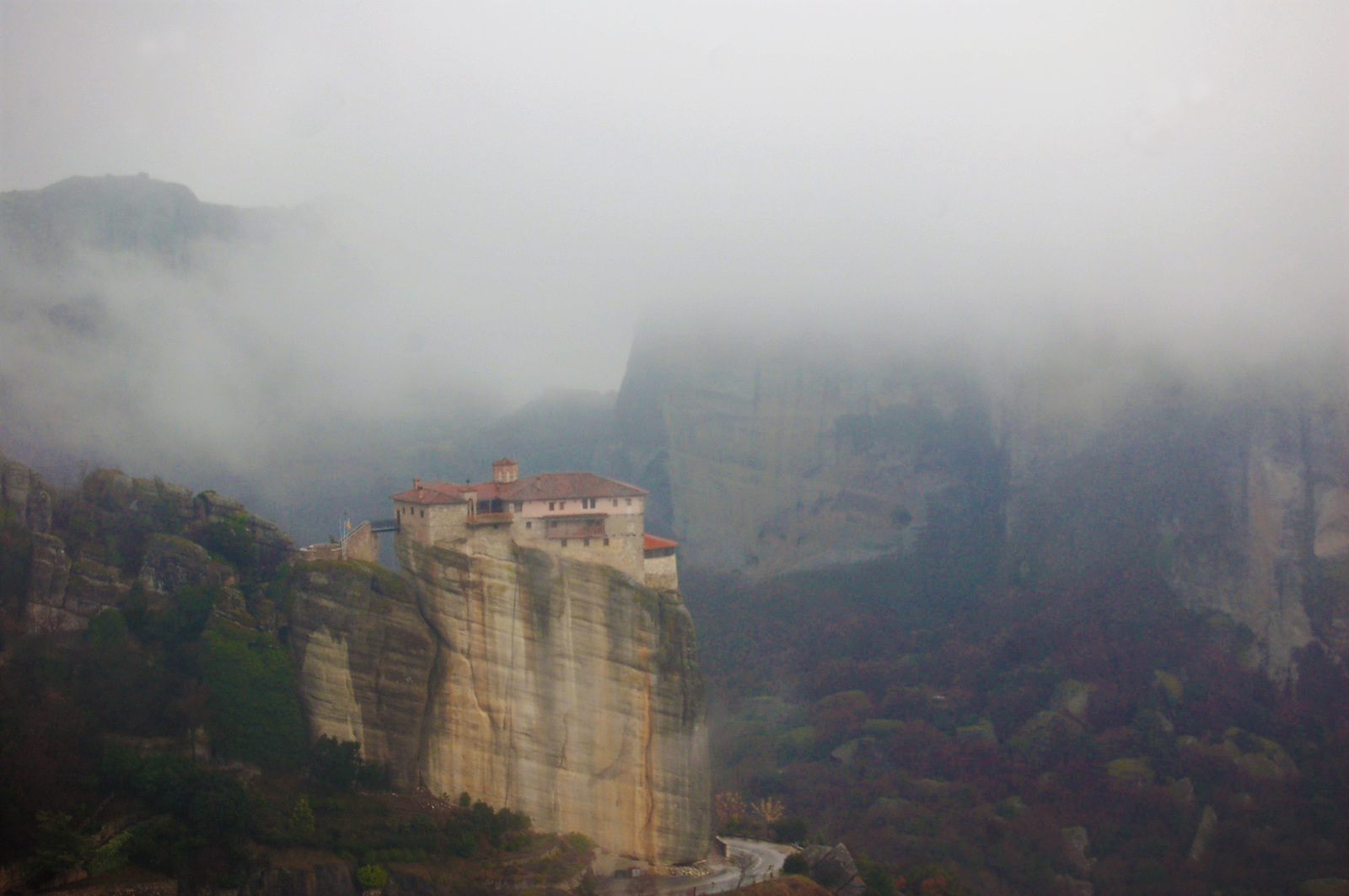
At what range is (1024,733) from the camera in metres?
96.1

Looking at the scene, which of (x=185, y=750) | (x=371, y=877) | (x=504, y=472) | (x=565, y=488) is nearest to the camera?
(x=371, y=877)

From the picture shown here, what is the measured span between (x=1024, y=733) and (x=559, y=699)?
157ft

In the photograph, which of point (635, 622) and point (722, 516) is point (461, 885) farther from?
point (722, 516)

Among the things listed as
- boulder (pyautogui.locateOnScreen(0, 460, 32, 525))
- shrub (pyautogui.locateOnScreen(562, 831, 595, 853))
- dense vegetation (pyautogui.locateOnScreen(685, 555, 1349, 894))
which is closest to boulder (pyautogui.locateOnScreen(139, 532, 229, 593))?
boulder (pyautogui.locateOnScreen(0, 460, 32, 525))

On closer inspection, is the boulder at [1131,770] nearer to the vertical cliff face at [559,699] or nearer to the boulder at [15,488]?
the vertical cliff face at [559,699]

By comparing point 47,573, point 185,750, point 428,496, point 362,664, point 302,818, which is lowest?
Result: point 302,818

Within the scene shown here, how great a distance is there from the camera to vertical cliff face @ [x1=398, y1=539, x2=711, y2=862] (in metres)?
58.8

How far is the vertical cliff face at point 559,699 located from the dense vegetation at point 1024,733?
13141mm

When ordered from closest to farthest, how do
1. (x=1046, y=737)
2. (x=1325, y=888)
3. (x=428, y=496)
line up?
1. (x=428, y=496)
2. (x=1325, y=888)
3. (x=1046, y=737)

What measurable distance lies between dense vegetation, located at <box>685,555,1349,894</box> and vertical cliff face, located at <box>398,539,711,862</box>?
13141 mm

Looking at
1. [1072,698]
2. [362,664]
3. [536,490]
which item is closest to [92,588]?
[362,664]

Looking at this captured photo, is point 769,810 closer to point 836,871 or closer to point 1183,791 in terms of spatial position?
point 836,871

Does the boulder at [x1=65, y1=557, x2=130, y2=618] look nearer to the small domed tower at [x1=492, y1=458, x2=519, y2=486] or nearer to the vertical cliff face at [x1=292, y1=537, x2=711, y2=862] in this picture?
the vertical cliff face at [x1=292, y1=537, x2=711, y2=862]

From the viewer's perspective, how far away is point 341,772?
5566cm
